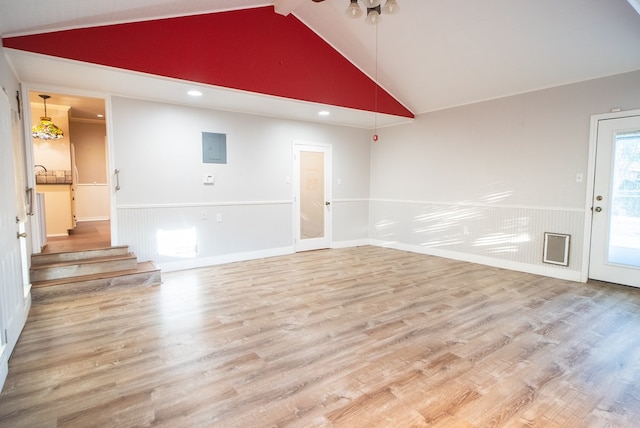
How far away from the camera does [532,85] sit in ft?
15.1

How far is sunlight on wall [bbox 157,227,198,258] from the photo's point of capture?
15.9 ft

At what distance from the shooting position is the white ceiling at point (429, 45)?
3.20 m

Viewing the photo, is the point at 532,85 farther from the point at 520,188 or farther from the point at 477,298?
the point at 477,298

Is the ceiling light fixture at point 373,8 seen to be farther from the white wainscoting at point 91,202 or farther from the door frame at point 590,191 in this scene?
the white wainscoting at point 91,202

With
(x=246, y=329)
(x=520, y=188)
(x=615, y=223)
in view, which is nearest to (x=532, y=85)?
(x=520, y=188)

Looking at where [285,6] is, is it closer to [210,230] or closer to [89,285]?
[210,230]

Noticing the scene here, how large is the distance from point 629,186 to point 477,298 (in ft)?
7.95

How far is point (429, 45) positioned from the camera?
4465mm

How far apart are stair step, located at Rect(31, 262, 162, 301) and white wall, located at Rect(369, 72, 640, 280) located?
4.54 metres

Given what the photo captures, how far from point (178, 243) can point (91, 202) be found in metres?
5.15

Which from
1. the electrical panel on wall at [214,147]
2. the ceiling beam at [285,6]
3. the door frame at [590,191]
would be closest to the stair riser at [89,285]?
the electrical panel on wall at [214,147]

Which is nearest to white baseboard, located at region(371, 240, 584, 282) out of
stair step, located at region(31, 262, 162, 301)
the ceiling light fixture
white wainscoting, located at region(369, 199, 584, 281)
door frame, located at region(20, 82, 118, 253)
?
white wainscoting, located at region(369, 199, 584, 281)

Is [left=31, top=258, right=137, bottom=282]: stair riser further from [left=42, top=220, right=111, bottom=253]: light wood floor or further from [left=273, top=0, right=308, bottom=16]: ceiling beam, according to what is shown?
[left=273, top=0, right=308, bottom=16]: ceiling beam

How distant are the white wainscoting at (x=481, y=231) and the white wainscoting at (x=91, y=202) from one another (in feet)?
23.1
